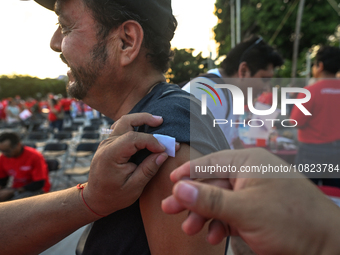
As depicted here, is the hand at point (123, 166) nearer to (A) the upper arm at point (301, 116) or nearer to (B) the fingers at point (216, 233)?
(B) the fingers at point (216, 233)

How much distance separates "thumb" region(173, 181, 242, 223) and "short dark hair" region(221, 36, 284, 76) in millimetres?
2469

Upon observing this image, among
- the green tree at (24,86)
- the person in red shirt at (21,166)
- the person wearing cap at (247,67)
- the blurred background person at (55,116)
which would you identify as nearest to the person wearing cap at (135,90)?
the person wearing cap at (247,67)

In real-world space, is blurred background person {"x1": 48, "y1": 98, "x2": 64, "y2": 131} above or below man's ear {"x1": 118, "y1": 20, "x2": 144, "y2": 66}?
below

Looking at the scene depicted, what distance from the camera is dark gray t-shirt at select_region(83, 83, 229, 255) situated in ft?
2.59

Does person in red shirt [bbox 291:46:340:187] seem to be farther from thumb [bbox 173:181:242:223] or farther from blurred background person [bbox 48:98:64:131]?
blurred background person [bbox 48:98:64:131]

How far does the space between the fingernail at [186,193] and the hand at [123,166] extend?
0.34 meters

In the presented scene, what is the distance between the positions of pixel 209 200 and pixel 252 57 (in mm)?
2567

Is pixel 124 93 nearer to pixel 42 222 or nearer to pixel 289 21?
pixel 42 222

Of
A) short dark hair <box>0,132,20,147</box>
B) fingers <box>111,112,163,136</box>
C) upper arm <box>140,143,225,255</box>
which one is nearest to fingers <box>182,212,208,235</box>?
upper arm <box>140,143,225,255</box>

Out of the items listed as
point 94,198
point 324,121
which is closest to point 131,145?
point 94,198

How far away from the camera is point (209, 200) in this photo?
417 mm

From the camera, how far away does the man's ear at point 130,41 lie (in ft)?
3.29

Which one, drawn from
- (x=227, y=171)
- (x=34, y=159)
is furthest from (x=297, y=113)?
(x=34, y=159)

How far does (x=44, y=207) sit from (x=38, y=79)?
168 feet
